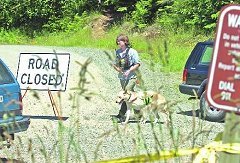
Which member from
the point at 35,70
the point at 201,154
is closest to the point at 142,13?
the point at 35,70

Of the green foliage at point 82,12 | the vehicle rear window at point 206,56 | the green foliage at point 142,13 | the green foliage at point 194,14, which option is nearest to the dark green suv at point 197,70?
the vehicle rear window at point 206,56

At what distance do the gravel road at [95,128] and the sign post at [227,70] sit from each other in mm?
132

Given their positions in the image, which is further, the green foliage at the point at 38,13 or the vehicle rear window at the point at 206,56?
the green foliage at the point at 38,13

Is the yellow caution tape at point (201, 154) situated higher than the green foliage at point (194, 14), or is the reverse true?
the green foliage at point (194, 14)

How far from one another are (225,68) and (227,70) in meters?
0.02

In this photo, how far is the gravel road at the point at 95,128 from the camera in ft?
12.6

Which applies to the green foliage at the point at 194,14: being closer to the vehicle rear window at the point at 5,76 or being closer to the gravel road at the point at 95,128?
the gravel road at the point at 95,128

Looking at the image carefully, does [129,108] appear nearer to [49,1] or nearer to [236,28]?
[236,28]

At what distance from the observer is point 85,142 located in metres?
13.1

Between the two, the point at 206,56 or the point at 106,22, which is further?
the point at 106,22

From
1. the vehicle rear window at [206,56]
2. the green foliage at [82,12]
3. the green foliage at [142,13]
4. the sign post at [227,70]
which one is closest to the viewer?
the sign post at [227,70]

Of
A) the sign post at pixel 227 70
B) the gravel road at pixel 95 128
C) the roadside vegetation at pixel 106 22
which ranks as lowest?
the gravel road at pixel 95 128

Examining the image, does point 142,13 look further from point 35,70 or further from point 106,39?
point 35,70

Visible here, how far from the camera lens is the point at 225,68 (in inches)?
147
